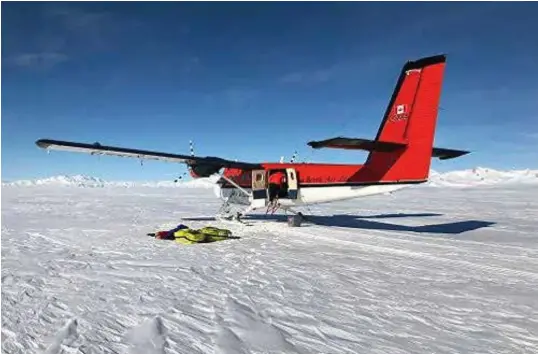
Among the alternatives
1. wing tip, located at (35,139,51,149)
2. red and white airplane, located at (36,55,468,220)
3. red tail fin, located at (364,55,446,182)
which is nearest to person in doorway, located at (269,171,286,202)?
red and white airplane, located at (36,55,468,220)

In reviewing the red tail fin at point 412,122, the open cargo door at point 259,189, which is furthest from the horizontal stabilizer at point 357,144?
the open cargo door at point 259,189

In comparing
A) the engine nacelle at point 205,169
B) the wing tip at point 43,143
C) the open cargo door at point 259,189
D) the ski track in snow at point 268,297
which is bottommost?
the ski track in snow at point 268,297

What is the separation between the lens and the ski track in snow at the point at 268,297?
4961 mm

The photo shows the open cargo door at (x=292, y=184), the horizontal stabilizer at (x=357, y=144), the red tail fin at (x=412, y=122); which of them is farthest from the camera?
the open cargo door at (x=292, y=184)

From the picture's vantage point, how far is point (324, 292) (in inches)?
285

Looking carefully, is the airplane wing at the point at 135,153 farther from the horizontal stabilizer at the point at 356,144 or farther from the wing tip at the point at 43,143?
the horizontal stabilizer at the point at 356,144

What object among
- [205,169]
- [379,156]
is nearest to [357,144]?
[379,156]

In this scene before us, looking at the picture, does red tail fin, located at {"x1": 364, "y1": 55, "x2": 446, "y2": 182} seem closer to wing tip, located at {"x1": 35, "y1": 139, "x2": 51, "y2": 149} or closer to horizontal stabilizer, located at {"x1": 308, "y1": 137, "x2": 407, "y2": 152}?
horizontal stabilizer, located at {"x1": 308, "y1": 137, "x2": 407, "y2": 152}

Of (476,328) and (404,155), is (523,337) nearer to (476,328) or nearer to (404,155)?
(476,328)

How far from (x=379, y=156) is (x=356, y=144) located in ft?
6.10

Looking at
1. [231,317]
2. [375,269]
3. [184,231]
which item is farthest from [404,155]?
[231,317]

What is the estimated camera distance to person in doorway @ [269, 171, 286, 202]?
1822 centimetres

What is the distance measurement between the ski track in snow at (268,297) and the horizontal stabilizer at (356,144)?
3182mm

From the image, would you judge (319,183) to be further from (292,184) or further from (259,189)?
(259,189)
